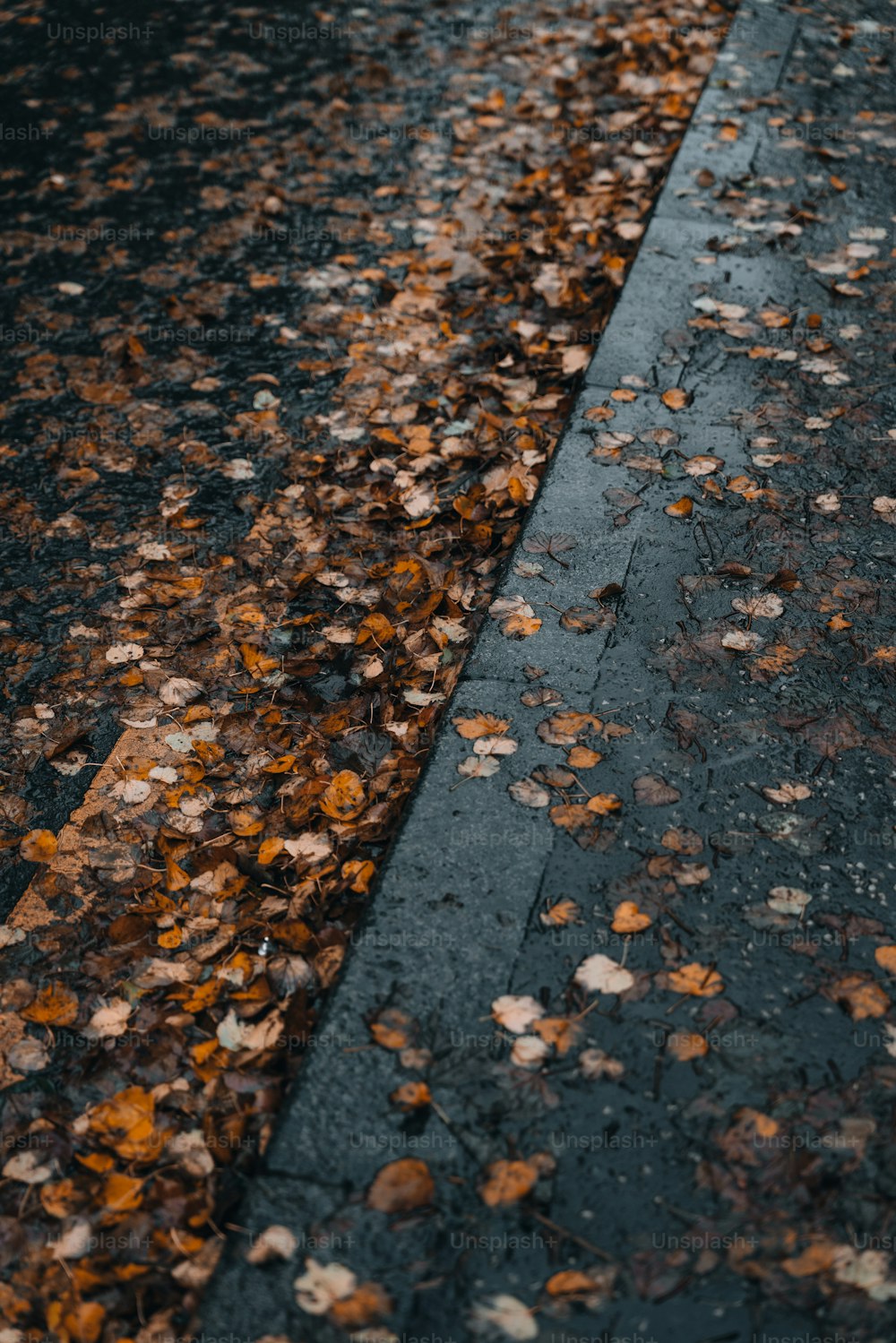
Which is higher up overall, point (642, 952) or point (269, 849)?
point (642, 952)

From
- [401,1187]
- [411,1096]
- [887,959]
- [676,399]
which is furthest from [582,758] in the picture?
[676,399]

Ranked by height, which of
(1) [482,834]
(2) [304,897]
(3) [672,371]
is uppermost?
(3) [672,371]

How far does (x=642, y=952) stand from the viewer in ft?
6.43

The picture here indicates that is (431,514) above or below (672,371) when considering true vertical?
below

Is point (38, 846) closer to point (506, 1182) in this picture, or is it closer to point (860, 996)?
point (506, 1182)

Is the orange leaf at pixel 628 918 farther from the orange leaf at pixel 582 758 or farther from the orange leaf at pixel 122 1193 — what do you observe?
the orange leaf at pixel 122 1193

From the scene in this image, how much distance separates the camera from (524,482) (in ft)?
10.6

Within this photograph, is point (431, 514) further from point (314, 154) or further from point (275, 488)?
point (314, 154)

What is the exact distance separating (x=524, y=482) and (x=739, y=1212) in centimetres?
213

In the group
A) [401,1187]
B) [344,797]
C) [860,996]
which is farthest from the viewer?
[344,797]

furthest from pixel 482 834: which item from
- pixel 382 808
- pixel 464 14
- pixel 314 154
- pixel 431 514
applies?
pixel 464 14

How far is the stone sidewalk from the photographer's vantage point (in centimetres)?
160

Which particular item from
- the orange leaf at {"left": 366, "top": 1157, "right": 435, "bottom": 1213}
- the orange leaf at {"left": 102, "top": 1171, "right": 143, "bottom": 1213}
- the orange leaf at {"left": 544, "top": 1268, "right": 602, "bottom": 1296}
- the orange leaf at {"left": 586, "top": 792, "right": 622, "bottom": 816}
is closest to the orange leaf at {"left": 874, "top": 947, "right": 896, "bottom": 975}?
the orange leaf at {"left": 586, "top": 792, "right": 622, "bottom": 816}

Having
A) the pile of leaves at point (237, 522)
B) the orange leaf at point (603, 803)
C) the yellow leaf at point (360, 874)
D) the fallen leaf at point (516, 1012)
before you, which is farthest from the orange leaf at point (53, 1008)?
the orange leaf at point (603, 803)
